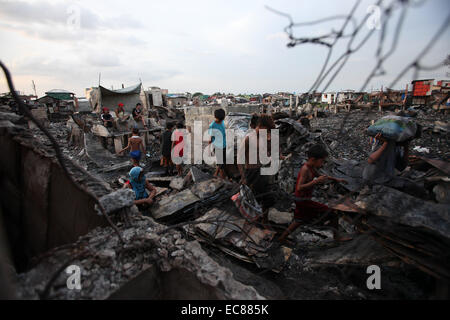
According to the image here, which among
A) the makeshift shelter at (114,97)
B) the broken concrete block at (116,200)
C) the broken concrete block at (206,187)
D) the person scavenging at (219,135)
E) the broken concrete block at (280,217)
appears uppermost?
the makeshift shelter at (114,97)

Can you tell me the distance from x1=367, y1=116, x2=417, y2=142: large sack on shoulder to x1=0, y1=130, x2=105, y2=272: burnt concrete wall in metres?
3.40

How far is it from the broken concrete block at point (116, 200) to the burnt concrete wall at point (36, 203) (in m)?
0.20

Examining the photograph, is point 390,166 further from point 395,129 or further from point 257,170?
point 257,170

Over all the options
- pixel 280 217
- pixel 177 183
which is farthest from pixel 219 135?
pixel 280 217

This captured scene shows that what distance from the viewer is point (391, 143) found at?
2779 mm

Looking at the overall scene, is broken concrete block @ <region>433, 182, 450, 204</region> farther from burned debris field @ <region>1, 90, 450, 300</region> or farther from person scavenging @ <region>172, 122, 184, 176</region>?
person scavenging @ <region>172, 122, 184, 176</region>

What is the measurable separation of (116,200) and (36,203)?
1158mm

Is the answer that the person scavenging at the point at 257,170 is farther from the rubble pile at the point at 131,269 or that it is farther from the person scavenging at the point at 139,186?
the person scavenging at the point at 139,186

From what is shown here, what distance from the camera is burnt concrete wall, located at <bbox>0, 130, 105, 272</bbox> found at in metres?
2.14

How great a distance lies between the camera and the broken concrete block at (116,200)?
6.38 feet

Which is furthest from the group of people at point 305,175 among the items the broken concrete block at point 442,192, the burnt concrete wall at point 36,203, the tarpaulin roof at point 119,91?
the tarpaulin roof at point 119,91

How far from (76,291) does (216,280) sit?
0.91m

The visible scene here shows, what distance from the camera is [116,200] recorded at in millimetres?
1985

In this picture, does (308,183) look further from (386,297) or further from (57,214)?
(57,214)
